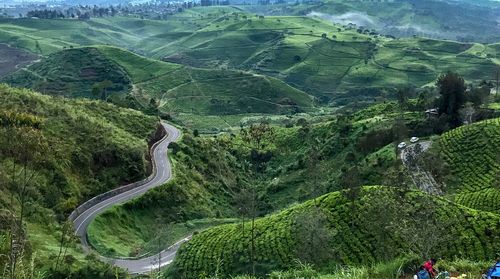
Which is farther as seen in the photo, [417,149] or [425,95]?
[425,95]

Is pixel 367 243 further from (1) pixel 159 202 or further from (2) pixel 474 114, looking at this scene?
(2) pixel 474 114

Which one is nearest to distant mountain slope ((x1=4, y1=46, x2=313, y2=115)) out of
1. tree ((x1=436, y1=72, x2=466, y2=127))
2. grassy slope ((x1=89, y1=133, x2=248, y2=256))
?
grassy slope ((x1=89, y1=133, x2=248, y2=256))

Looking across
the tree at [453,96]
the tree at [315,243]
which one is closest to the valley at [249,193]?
the tree at [315,243]

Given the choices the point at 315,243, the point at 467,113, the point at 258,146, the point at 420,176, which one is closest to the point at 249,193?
the point at 420,176

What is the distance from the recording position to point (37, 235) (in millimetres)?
37281

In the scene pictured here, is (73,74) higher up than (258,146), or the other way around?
(258,146)

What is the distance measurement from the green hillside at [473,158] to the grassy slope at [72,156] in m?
40.0

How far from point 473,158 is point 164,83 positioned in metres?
135

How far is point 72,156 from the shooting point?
2331 inches

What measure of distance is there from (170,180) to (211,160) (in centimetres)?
2092

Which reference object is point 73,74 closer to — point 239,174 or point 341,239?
point 239,174

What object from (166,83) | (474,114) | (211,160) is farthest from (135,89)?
(474,114)

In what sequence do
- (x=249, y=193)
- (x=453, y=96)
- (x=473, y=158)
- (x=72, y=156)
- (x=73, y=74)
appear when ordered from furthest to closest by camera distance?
1. (x=73, y=74)
2. (x=453, y=96)
3. (x=473, y=158)
4. (x=72, y=156)
5. (x=249, y=193)

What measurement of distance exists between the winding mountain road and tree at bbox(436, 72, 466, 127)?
4349cm
